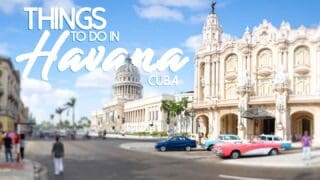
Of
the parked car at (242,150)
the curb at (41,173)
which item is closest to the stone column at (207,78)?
the parked car at (242,150)

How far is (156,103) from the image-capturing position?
430 ft

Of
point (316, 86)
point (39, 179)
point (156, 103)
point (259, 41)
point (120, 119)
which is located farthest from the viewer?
point (120, 119)

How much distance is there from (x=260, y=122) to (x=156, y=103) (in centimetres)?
6628

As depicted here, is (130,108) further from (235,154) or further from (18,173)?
(18,173)

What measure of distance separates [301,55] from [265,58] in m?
5.34

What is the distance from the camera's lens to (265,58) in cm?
6606

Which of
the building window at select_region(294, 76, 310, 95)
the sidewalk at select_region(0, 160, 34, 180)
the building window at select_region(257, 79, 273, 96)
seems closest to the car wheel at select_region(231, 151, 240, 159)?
the sidewalk at select_region(0, 160, 34, 180)

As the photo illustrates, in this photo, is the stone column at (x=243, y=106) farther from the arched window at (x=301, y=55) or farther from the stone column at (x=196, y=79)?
the stone column at (x=196, y=79)

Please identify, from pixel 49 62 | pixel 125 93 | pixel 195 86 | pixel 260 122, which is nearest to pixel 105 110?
pixel 125 93

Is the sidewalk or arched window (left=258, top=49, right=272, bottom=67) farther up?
arched window (left=258, top=49, right=272, bottom=67)

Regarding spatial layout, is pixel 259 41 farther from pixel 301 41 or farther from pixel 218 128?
pixel 218 128

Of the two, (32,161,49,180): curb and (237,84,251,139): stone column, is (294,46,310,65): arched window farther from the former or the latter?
(32,161,49,180): curb

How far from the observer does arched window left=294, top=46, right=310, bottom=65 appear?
203 ft

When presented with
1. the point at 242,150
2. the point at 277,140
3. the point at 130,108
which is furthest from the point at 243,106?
the point at 130,108
